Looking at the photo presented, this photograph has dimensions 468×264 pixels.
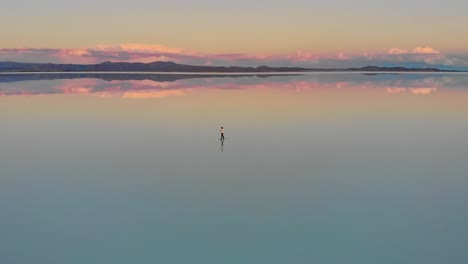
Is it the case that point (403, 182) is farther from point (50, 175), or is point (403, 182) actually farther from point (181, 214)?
point (50, 175)

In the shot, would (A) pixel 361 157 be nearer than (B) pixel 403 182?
No

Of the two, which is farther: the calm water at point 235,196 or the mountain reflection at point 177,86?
the mountain reflection at point 177,86

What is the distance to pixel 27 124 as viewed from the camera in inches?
992

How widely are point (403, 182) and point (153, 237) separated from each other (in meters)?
6.64

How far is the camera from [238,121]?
1021 inches

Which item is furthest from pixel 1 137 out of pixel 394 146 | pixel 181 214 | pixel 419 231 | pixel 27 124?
pixel 419 231

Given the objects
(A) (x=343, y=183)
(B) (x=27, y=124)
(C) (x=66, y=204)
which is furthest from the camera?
(B) (x=27, y=124)

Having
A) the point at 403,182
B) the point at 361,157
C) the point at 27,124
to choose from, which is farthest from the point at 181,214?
the point at 27,124

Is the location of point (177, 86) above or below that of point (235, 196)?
below

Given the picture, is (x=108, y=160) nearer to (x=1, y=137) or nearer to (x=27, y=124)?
(x=1, y=137)

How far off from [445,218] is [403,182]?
2746mm

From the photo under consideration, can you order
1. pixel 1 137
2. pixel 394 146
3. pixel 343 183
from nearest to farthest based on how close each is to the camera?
pixel 343 183 < pixel 394 146 < pixel 1 137

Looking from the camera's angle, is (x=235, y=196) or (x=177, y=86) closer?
(x=235, y=196)

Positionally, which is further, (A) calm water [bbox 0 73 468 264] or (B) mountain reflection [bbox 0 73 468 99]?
(B) mountain reflection [bbox 0 73 468 99]
